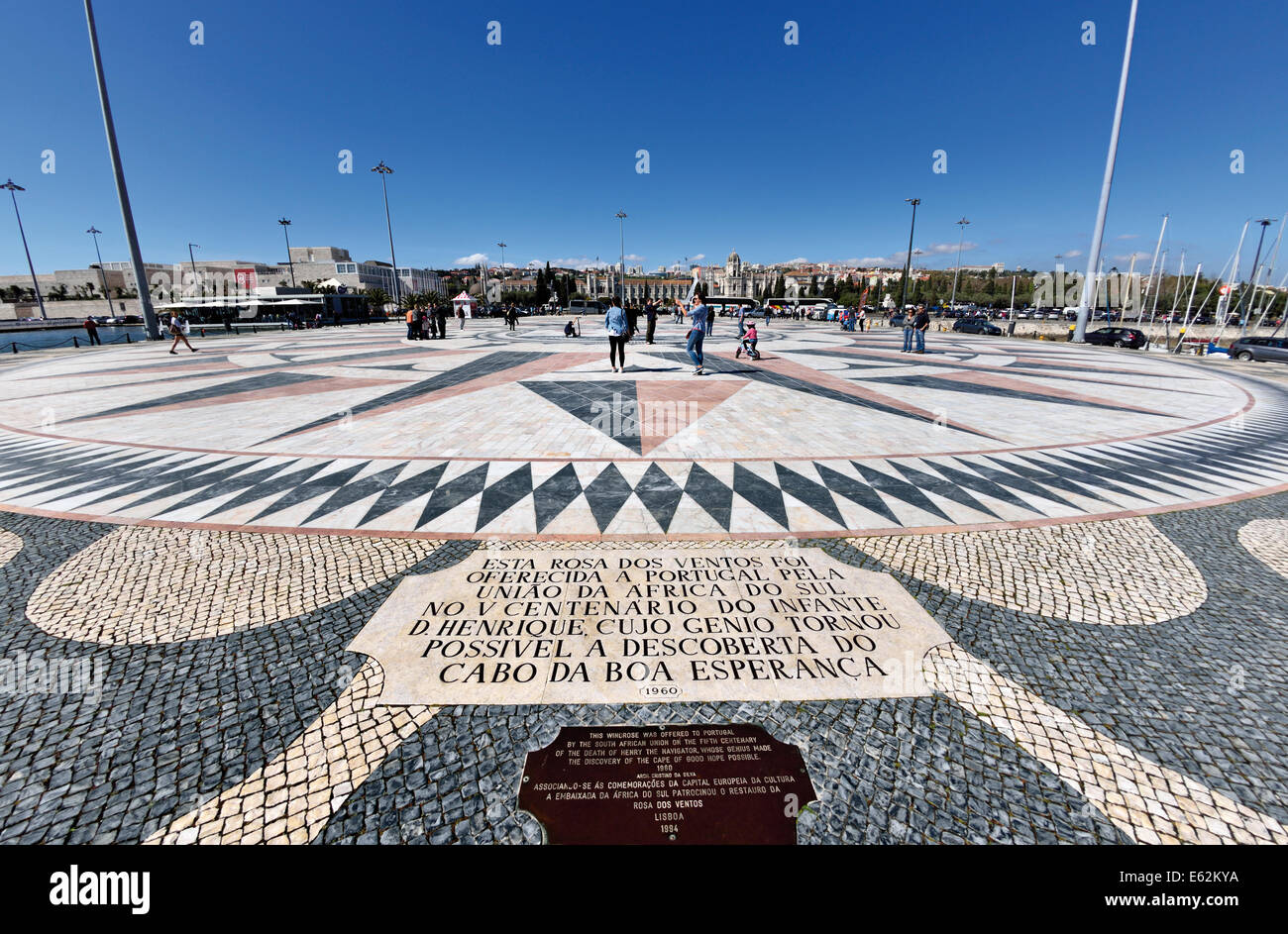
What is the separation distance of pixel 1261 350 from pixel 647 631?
38799mm

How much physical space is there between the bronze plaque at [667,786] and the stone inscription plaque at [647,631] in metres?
0.32

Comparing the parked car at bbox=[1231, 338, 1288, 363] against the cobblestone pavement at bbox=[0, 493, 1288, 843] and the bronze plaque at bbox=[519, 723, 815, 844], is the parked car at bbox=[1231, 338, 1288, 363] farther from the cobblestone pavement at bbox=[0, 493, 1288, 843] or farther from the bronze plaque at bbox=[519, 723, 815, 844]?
the bronze plaque at bbox=[519, 723, 815, 844]

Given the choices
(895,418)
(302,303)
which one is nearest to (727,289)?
(302,303)

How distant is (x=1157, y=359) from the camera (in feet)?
80.1

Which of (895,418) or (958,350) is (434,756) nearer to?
(895,418)

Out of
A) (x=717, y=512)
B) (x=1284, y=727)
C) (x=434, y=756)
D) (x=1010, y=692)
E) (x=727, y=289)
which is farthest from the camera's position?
(x=727, y=289)

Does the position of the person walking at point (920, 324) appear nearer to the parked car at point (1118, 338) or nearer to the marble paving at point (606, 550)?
the marble paving at point (606, 550)

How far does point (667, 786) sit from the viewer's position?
8.91 feet

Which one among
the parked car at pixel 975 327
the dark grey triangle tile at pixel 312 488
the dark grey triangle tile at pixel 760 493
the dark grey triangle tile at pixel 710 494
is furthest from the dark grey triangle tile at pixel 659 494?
the parked car at pixel 975 327

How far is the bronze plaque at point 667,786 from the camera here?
2.46 metres

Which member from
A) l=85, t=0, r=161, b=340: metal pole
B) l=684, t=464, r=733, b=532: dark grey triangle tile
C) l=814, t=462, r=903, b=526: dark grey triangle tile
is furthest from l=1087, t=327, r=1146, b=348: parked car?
l=85, t=0, r=161, b=340: metal pole

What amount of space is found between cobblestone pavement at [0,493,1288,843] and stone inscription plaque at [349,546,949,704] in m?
0.17
